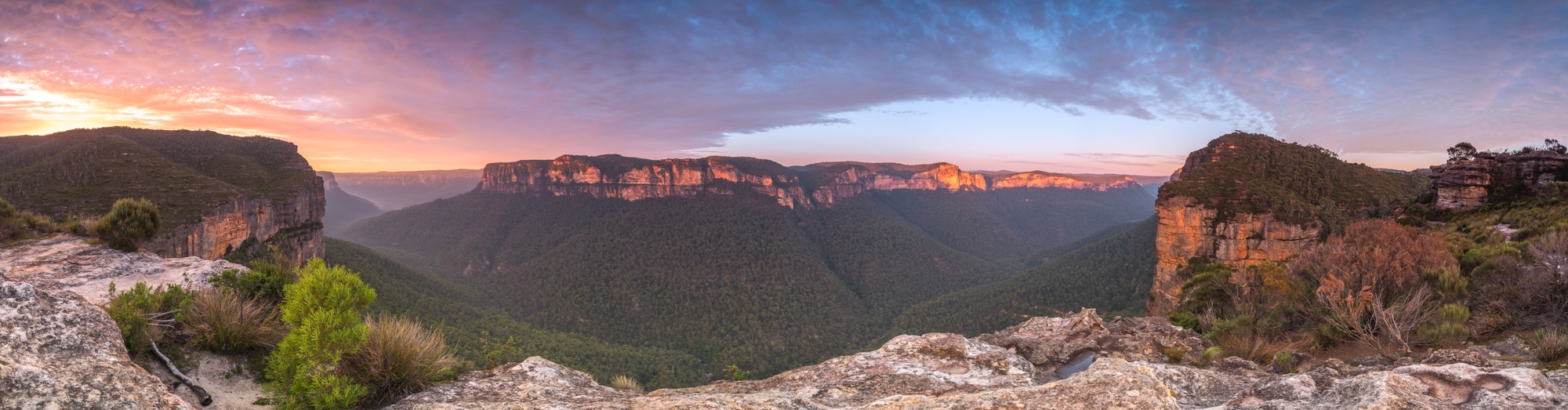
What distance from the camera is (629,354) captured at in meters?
50.4

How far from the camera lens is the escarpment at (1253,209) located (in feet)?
92.0

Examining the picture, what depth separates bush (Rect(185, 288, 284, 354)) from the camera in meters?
4.72

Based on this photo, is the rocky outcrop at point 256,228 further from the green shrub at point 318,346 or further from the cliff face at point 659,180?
the cliff face at point 659,180

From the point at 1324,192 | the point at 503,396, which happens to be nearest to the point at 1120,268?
the point at 1324,192

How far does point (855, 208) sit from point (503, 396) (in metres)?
127

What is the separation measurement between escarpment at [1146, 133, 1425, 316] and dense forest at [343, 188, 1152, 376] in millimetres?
33246

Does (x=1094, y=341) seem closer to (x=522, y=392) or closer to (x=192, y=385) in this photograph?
(x=522, y=392)

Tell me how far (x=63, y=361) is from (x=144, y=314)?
2.10 metres

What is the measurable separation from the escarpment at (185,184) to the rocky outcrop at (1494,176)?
144ft

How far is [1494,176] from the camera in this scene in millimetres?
20328

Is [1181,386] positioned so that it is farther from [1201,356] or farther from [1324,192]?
[1324,192]

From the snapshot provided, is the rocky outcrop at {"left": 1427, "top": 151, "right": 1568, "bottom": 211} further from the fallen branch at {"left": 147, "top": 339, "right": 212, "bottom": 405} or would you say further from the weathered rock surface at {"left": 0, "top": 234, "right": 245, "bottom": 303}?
the weathered rock surface at {"left": 0, "top": 234, "right": 245, "bottom": 303}

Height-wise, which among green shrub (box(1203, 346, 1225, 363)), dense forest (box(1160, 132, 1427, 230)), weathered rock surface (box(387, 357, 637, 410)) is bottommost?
green shrub (box(1203, 346, 1225, 363))

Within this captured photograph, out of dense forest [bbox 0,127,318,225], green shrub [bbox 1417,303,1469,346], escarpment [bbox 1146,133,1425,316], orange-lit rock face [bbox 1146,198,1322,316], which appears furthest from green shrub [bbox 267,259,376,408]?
orange-lit rock face [bbox 1146,198,1322,316]
